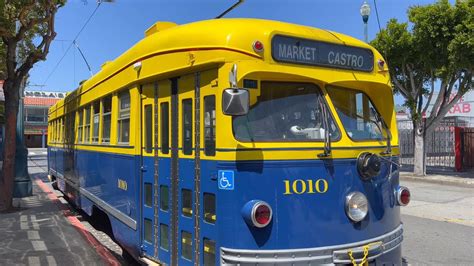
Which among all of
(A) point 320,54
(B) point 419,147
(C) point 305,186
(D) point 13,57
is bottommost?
(C) point 305,186

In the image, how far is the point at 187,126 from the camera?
4410 millimetres

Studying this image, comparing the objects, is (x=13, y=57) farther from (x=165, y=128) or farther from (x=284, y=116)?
(x=284, y=116)

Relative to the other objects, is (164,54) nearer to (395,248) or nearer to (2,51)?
(395,248)

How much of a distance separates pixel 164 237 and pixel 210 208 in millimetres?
960

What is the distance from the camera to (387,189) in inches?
175

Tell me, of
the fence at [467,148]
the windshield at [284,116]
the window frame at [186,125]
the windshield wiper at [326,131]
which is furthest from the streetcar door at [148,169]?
the fence at [467,148]

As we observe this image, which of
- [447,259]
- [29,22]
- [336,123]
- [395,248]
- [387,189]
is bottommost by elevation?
[447,259]

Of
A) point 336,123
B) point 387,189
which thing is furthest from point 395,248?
point 336,123

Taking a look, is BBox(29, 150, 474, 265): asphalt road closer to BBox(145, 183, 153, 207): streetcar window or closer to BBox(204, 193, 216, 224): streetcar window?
BBox(145, 183, 153, 207): streetcar window

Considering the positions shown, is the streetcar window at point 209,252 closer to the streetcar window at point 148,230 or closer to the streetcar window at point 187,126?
the streetcar window at point 187,126

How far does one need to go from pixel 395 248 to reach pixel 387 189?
0.59 meters

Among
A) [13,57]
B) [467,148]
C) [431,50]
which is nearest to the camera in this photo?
[13,57]

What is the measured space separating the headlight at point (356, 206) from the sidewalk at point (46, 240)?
362cm

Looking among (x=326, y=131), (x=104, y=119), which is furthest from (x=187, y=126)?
(x=104, y=119)
